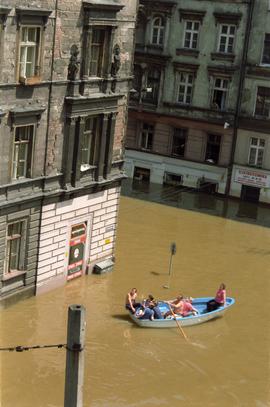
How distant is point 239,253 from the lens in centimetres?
3622

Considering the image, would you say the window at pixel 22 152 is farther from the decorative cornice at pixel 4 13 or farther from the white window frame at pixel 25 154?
the decorative cornice at pixel 4 13

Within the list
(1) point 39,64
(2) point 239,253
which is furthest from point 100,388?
(2) point 239,253

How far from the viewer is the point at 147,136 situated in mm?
48688

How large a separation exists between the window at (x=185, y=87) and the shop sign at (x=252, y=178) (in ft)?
17.7

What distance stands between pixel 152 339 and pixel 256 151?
2124 cm

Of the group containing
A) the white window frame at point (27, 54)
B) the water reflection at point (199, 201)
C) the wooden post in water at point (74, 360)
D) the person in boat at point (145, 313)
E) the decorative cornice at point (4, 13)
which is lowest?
the person in boat at point (145, 313)

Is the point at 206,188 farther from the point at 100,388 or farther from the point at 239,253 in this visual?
the point at 100,388

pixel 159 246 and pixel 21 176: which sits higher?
pixel 21 176

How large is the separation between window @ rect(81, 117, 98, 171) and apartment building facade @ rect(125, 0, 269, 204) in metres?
16.9

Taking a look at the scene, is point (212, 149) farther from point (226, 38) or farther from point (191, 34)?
point (191, 34)

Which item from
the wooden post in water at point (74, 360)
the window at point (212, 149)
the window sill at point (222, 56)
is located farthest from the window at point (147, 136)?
the wooden post in water at point (74, 360)

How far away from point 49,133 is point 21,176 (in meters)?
1.85

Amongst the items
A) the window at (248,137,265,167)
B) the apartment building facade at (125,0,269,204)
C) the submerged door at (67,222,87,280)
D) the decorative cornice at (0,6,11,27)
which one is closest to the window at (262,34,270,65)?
the apartment building facade at (125,0,269,204)

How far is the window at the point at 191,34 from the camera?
4588 centimetres
